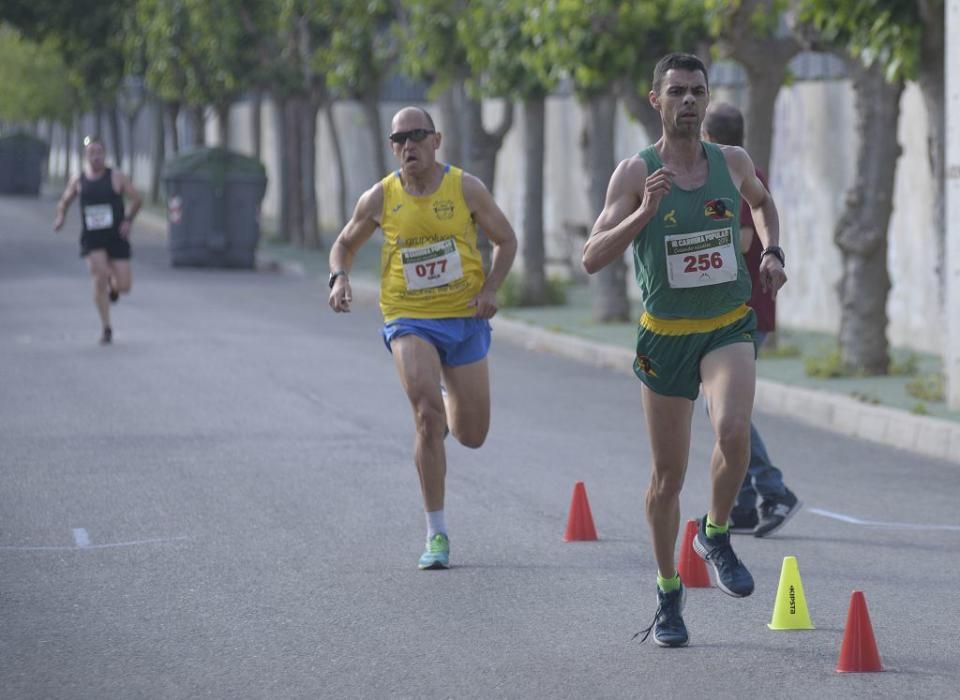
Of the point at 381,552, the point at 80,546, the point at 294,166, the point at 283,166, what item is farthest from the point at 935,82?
the point at 283,166

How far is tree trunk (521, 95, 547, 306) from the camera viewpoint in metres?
24.2

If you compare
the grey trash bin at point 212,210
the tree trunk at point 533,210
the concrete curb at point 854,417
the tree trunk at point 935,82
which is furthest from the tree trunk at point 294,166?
the tree trunk at point 935,82

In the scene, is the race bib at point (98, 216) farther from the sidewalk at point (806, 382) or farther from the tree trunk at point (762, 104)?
the tree trunk at point (762, 104)

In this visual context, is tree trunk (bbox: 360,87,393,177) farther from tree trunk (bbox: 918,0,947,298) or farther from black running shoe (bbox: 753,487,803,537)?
black running shoe (bbox: 753,487,803,537)

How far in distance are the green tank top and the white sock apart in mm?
1957

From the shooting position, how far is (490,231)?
8.82 metres

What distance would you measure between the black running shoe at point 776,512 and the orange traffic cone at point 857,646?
2.80m

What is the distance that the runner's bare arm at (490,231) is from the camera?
8.70 metres

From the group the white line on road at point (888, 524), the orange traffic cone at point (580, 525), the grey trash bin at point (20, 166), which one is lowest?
the grey trash bin at point (20, 166)

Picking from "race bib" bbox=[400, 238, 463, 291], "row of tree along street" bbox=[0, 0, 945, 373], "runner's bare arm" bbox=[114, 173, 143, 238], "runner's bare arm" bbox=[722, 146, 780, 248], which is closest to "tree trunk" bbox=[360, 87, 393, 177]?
"row of tree along street" bbox=[0, 0, 945, 373]

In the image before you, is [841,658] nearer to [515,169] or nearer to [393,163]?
[515,169]

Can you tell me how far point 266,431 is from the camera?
1288cm

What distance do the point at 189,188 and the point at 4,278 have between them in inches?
185

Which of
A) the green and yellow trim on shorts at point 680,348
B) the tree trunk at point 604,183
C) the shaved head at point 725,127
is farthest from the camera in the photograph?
the tree trunk at point 604,183
